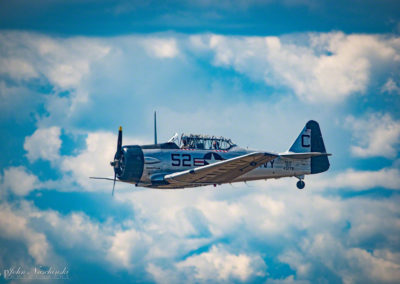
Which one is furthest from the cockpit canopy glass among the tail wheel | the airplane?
the tail wheel

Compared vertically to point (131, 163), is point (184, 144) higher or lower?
higher

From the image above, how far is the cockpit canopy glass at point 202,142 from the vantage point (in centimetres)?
3531

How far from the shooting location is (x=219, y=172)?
33250 millimetres

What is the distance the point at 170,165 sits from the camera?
34.7m

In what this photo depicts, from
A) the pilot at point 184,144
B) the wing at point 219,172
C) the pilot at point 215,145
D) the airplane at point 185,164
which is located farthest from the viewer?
the pilot at point 215,145

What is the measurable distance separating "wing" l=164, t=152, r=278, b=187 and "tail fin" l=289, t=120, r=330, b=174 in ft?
19.5

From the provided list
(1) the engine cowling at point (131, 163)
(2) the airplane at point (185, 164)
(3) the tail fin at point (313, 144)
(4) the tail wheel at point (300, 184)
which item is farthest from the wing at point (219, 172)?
(3) the tail fin at point (313, 144)

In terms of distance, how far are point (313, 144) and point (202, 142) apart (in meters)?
7.46

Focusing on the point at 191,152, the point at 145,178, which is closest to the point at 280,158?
the point at 191,152

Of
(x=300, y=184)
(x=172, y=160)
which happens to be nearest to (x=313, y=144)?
(x=300, y=184)

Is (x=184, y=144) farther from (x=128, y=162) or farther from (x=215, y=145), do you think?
(x=128, y=162)

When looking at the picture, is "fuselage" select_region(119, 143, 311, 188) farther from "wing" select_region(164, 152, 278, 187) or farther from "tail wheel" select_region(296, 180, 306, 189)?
"tail wheel" select_region(296, 180, 306, 189)

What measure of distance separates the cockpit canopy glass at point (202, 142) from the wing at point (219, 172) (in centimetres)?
182

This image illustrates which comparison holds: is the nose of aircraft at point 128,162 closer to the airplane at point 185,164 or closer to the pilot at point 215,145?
the airplane at point 185,164
